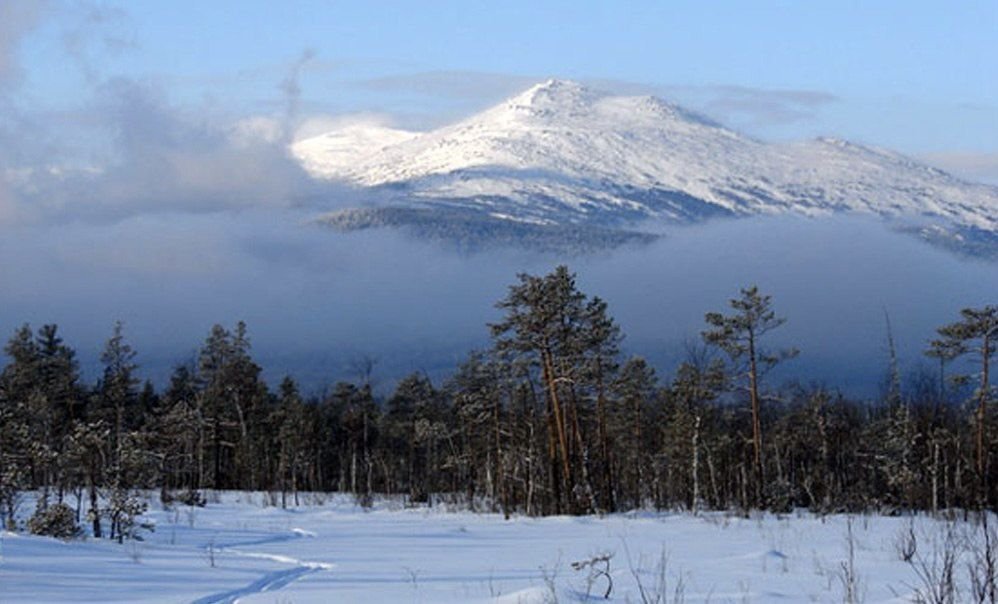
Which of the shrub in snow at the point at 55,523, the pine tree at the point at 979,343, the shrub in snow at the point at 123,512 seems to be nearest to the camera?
the shrub in snow at the point at 55,523

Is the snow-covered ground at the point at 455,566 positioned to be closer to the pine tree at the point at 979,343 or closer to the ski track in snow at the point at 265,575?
the ski track in snow at the point at 265,575

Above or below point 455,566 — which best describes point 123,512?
above

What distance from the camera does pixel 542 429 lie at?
181ft

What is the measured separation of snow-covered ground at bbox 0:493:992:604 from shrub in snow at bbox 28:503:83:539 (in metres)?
0.50

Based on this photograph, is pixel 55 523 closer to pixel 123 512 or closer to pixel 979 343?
pixel 123 512

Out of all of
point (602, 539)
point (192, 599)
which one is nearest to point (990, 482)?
point (602, 539)

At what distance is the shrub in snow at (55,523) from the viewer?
1748cm

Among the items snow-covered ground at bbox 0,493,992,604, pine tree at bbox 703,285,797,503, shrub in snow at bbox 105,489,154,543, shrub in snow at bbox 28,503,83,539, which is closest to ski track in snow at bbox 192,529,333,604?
snow-covered ground at bbox 0,493,992,604

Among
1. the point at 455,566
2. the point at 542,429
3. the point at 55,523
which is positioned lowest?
the point at 455,566

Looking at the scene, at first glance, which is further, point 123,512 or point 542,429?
point 542,429

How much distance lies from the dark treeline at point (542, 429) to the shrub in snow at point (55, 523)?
33.7 inches

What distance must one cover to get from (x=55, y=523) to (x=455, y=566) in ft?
21.4

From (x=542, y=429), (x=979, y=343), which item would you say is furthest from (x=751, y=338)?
(x=542, y=429)

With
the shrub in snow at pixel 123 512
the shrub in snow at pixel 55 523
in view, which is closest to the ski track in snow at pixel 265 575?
the shrub in snow at pixel 123 512
